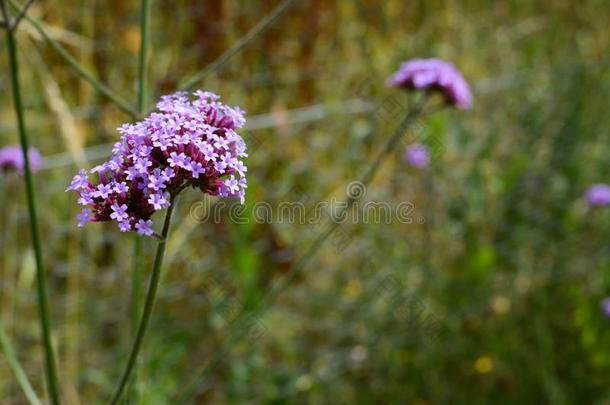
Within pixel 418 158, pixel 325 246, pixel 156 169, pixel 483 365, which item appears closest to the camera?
pixel 156 169

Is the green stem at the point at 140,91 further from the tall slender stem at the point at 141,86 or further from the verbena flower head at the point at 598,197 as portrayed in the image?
the verbena flower head at the point at 598,197

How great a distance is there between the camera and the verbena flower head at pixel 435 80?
5.93 ft

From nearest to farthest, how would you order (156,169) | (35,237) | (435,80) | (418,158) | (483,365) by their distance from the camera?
(156,169) → (35,237) → (435,80) → (483,365) → (418,158)

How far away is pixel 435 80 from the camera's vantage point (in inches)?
71.3

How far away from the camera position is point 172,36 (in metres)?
2.83

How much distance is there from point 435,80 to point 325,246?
3.94 feet

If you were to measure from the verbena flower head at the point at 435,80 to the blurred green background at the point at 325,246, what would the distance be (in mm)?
652

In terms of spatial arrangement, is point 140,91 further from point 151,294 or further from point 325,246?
point 325,246

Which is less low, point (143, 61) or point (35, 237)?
point (143, 61)

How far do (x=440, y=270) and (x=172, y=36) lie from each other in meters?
1.27

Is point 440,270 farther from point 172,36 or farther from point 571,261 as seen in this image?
point 172,36

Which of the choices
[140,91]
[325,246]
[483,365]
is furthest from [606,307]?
[140,91]

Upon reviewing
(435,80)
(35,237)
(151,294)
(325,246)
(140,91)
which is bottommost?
(151,294)

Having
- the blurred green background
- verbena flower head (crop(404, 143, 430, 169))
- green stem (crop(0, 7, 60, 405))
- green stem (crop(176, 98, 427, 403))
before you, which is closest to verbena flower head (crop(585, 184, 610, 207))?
the blurred green background
